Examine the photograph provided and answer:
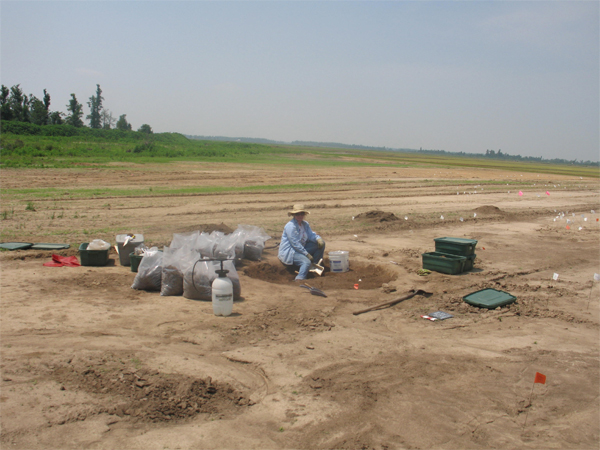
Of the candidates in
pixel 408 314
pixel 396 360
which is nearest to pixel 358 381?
pixel 396 360

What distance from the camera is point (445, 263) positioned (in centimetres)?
863

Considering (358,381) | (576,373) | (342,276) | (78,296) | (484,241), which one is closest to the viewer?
(358,381)

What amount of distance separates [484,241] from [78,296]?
31.5 feet

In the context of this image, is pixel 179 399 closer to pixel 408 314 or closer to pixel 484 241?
pixel 408 314

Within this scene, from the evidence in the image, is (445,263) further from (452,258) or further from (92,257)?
(92,257)

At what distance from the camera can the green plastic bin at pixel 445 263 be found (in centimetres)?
856

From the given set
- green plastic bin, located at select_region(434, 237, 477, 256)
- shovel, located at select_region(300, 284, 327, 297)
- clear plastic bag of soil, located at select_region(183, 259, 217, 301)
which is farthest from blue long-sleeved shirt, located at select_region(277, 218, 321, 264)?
green plastic bin, located at select_region(434, 237, 477, 256)

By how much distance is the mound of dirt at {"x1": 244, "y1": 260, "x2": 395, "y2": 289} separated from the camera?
26.4 ft

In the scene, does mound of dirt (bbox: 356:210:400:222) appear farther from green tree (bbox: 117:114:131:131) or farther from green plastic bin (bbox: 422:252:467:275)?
green tree (bbox: 117:114:131:131)

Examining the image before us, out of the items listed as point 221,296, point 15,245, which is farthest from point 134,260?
point 15,245

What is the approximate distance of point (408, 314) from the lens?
6566mm

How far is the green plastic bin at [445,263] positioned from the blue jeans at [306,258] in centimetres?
205

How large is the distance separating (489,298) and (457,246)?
6.31ft

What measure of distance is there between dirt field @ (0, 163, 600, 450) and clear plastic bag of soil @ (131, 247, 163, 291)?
246 millimetres
